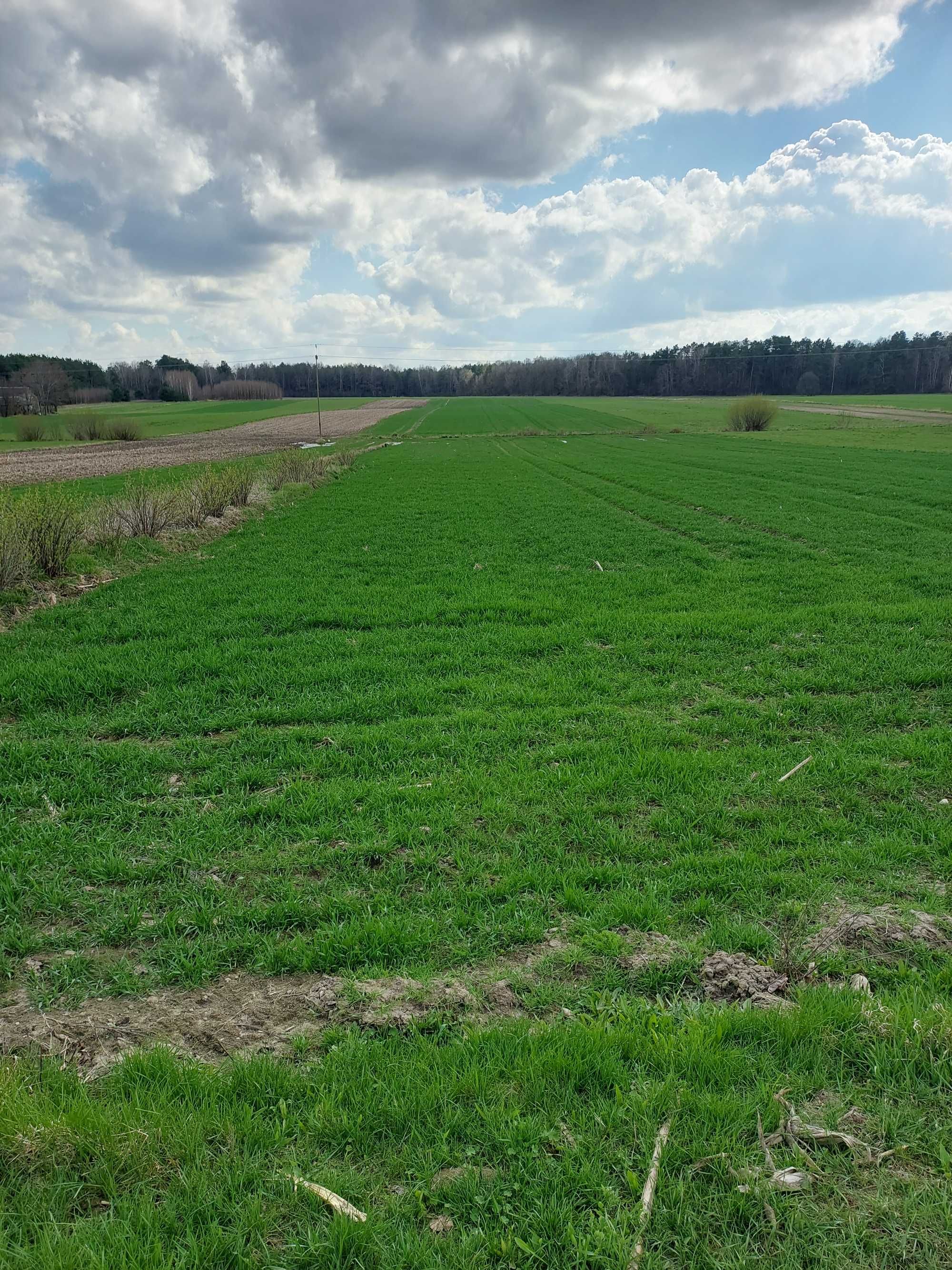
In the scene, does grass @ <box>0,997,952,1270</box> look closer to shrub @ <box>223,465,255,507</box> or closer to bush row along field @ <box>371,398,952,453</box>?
shrub @ <box>223,465,255,507</box>

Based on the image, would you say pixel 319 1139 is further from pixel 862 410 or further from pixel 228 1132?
pixel 862 410

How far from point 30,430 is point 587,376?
121m

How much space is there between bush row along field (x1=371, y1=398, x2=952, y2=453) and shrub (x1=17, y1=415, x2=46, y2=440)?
28.7 metres

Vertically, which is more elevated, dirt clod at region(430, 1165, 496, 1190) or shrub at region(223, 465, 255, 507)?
shrub at region(223, 465, 255, 507)

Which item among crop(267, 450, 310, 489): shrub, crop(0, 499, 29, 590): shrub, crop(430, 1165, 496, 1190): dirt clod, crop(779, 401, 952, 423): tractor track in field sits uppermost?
crop(779, 401, 952, 423): tractor track in field

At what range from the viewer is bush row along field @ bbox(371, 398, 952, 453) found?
165 feet

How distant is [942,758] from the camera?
5.99 meters

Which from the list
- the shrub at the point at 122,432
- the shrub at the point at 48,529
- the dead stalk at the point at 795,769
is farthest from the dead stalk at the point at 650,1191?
the shrub at the point at 122,432

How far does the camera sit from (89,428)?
205 feet

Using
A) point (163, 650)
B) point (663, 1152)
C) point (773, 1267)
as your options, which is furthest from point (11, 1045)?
point (163, 650)

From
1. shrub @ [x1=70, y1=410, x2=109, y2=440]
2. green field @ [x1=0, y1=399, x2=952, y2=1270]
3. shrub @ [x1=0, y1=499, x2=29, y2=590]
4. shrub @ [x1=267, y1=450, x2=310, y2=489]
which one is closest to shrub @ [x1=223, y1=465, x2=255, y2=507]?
shrub @ [x1=267, y1=450, x2=310, y2=489]

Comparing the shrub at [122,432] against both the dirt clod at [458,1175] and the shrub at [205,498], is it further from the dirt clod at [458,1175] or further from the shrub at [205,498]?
the dirt clod at [458,1175]

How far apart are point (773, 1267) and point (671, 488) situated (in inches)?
982

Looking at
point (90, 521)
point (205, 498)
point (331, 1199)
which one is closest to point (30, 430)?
point (205, 498)
